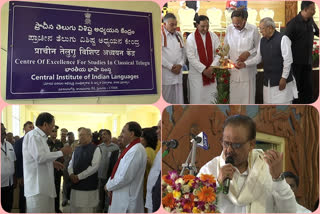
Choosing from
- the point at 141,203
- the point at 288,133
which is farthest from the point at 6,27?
the point at 288,133

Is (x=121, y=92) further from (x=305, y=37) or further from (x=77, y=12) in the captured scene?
(x=305, y=37)

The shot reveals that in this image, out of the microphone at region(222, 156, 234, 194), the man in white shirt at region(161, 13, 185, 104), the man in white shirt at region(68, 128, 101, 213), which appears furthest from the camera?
the man in white shirt at region(161, 13, 185, 104)

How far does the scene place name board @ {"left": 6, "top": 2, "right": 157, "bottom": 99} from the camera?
2.78m

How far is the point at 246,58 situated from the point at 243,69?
0.25ft

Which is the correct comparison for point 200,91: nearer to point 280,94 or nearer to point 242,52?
point 242,52

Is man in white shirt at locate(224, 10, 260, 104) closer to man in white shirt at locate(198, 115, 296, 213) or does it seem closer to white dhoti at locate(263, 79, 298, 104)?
white dhoti at locate(263, 79, 298, 104)

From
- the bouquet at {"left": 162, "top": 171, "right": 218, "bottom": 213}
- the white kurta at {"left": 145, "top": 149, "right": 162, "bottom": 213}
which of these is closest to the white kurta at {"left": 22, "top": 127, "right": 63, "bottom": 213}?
the white kurta at {"left": 145, "top": 149, "right": 162, "bottom": 213}

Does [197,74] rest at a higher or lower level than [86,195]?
higher

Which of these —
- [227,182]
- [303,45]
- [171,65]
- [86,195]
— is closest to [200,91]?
[171,65]

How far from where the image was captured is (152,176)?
2729mm

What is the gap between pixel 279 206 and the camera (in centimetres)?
269

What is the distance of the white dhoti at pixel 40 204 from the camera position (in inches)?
107

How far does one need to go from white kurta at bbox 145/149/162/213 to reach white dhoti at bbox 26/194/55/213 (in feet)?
2.00

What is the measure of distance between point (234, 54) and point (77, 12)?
1.11 m
